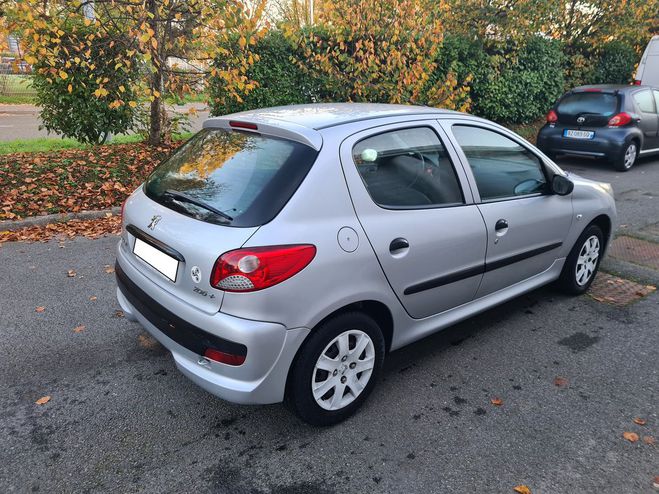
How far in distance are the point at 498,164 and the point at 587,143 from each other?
7.11 m

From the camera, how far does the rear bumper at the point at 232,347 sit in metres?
2.33

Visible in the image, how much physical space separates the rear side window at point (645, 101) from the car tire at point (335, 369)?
940cm

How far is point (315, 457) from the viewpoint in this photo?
2.54m

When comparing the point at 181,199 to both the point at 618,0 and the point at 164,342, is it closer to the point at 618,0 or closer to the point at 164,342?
the point at 164,342

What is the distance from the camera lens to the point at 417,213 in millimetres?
2936

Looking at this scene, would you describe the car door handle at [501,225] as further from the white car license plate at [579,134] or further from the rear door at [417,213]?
the white car license plate at [579,134]

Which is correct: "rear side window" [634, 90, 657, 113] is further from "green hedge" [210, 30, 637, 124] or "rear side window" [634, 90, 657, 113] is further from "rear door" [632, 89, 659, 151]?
"green hedge" [210, 30, 637, 124]

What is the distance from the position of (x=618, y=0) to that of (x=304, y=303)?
1386 centimetres

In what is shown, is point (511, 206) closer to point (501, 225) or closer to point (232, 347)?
point (501, 225)

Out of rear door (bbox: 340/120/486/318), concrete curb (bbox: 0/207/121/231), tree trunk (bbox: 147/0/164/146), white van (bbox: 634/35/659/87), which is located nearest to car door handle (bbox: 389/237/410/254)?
rear door (bbox: 340/120/486/318)

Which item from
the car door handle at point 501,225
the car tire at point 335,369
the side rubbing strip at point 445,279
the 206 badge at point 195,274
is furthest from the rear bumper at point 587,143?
the 206 badge at point 195,274

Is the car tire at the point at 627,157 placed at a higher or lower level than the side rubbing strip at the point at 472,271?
lower

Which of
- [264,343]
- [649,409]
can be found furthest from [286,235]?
[649,409]

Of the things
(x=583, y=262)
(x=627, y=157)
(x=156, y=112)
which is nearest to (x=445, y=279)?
(x=583, y=262)
